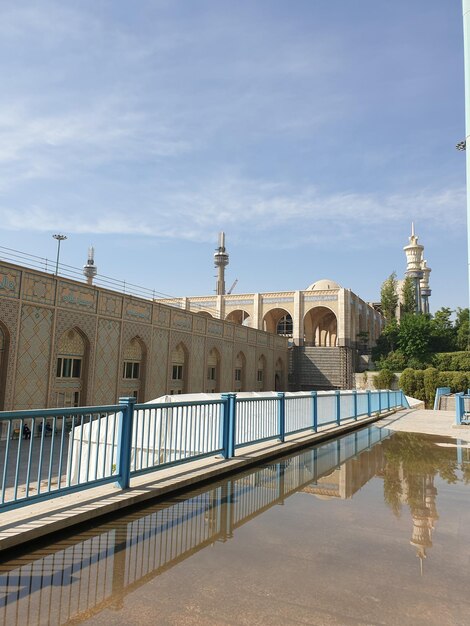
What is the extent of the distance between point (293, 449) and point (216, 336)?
84.2 feet

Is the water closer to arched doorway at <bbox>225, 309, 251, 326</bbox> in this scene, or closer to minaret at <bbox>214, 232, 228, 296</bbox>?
arched doorway at <bbox>225, 309, 251, 326</bbox>

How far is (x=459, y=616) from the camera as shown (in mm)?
3014

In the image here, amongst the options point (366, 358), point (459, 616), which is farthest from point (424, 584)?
point (366, 358)

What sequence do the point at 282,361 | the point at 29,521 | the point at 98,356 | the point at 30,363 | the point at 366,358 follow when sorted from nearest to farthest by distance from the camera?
the point at 29,521, the point at 30,363, the point at 98,356, the point at 282,361, the point at 366,358

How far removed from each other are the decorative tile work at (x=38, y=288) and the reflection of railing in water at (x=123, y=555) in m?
15.8

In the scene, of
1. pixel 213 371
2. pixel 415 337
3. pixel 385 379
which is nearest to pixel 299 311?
pixel 385 379

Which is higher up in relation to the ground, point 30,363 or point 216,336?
point 216,336

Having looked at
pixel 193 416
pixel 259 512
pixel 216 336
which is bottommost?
pixel 259 512

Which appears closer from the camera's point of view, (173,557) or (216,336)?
(173,557)

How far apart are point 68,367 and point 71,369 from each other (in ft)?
0.70

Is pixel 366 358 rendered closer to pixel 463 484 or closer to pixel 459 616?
pixel 463 484

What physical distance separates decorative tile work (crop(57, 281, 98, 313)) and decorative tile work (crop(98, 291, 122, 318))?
1.37 feet

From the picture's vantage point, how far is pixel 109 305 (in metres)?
24.1

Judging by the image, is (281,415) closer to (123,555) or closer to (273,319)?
(123,555)
